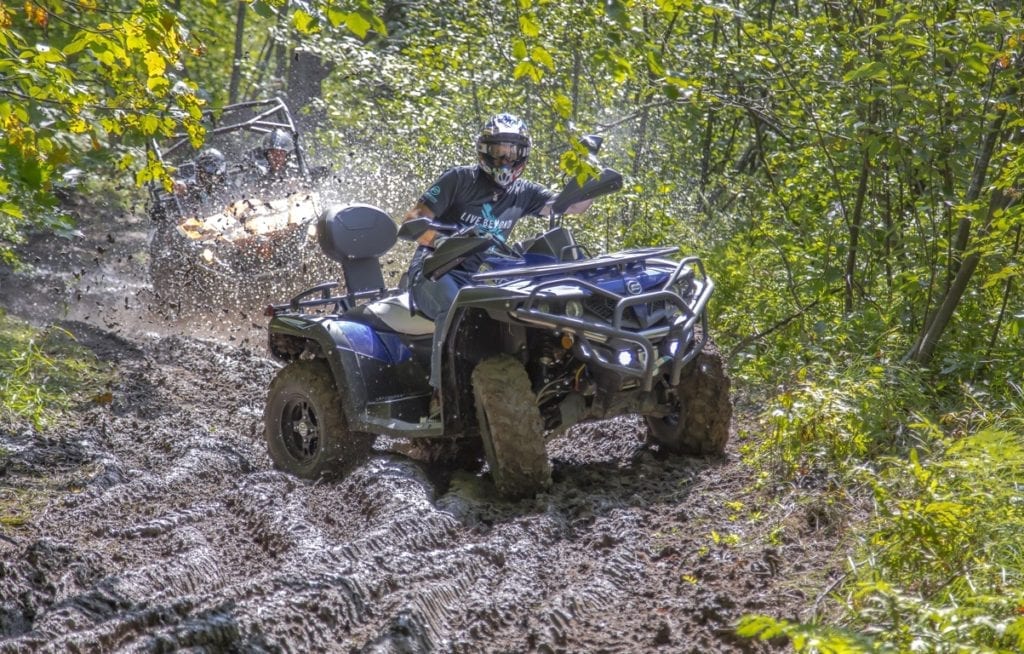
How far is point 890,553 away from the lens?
4.44 m

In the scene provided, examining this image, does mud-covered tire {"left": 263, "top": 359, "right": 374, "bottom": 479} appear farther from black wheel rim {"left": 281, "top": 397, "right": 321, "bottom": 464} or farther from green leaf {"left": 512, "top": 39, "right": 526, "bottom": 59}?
green leaf {"left": 512, "top": 39, "right": 526, "bottom": 59}

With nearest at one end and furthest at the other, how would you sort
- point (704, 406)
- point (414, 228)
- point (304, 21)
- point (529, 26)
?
point (529, 26) → point (304, 21) → point (414, 228) → point (704, 406)

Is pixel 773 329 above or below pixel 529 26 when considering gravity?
below

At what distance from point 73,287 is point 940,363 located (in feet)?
39.4

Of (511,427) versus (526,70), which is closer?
(526,70)

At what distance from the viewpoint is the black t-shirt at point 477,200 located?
773 cm

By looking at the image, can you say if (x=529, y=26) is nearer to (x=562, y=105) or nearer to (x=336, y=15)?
(x=562, y=105)

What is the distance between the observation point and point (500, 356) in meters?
6.68

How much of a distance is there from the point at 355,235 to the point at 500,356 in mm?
1707

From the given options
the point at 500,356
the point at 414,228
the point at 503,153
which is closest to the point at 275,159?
the point at 503,153

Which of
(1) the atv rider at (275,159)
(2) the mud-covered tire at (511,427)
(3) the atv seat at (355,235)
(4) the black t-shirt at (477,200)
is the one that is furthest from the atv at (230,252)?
(2) the mud-covered tire at (511,427)

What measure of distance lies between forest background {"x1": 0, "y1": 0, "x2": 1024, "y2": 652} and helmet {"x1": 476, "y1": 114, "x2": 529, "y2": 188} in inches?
17.1

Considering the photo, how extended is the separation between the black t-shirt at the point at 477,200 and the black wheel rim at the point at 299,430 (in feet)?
4.95

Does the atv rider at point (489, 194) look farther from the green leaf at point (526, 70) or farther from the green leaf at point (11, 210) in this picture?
the green leaf at point (11, 210)
